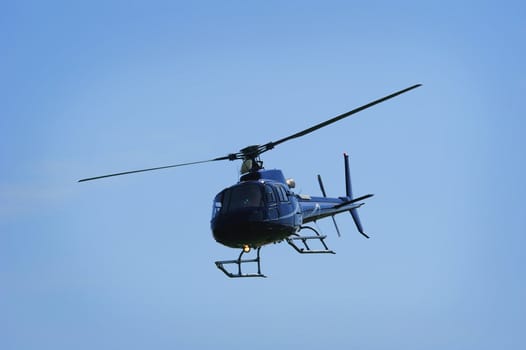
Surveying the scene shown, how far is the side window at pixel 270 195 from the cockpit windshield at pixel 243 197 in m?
0.31

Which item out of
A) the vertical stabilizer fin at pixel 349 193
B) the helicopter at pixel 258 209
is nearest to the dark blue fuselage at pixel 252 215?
the helicopter at pixel 258 209

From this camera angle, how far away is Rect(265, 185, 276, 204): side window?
43688mm

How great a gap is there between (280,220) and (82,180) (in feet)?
32.8

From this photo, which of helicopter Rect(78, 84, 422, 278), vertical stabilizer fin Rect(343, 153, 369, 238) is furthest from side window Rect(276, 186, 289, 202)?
vertical stabilizer fin Rect(343, 153, 369, 238)

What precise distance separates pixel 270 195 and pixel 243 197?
1.38 meters

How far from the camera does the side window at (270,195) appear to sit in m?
43.7

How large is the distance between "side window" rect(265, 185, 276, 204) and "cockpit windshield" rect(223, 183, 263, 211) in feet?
1.01

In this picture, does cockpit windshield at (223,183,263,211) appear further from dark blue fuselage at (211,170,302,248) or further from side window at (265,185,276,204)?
side window at (265,185,276,204)

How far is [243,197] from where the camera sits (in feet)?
142

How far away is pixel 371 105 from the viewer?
41406 mm

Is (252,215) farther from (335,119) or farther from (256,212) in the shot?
(335,119)

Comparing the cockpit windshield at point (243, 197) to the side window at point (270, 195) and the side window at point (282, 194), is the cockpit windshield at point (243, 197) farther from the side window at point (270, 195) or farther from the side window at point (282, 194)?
the side window at point (282, 194)

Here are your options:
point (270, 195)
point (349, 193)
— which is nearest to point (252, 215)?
point (270, 195)

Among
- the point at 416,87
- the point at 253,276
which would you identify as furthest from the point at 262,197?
the point at 416,87
